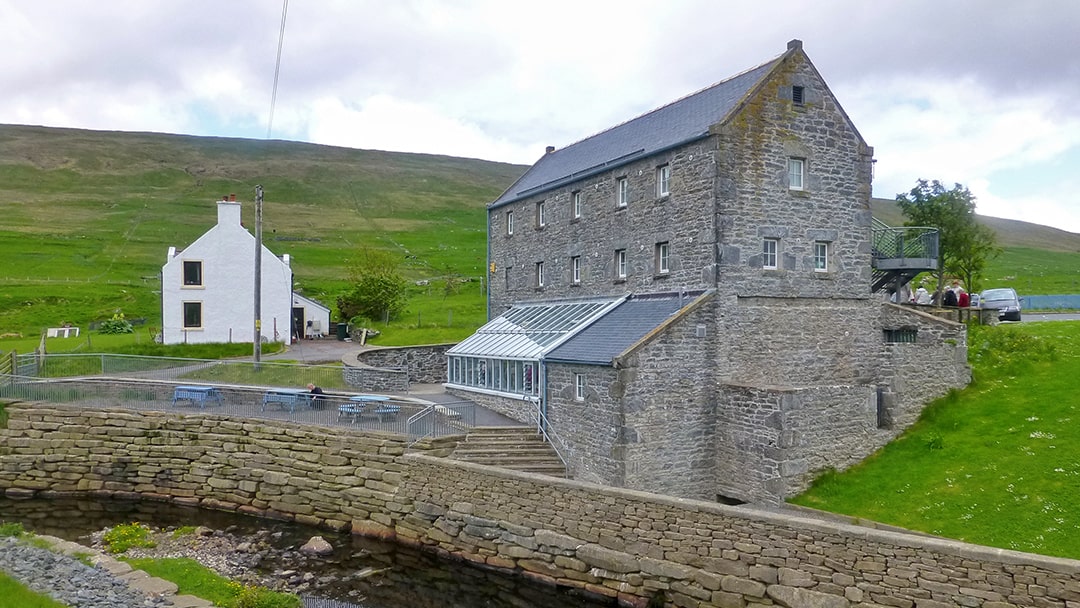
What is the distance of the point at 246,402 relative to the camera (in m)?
26.0

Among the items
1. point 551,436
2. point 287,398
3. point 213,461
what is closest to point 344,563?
point 551,436

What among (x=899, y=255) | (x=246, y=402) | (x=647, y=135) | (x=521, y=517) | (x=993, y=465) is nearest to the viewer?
(x=993, y=465)

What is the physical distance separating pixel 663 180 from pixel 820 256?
218 inches

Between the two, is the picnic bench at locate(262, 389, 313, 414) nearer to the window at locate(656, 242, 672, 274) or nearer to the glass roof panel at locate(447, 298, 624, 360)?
the glass roof panel at locate(447, 298, 624, 360)

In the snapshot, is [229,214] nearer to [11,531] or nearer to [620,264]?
[620,264]

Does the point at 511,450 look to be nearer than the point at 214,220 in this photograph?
Yes

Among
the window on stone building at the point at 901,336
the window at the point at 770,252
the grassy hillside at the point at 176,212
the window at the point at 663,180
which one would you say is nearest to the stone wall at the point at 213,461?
the window at the point at 663,180

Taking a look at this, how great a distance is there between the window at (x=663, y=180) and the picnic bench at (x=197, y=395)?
16786 millimetres

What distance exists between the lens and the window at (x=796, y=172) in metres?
23.3

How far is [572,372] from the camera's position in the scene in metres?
22.6

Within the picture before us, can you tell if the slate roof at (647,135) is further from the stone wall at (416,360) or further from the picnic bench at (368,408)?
the picnic bench at (368,408)

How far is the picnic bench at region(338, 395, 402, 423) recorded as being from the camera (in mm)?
23422

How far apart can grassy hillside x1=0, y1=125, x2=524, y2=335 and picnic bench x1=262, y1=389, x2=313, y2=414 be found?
2897cm

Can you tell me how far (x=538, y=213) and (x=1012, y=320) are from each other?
2334 cm
